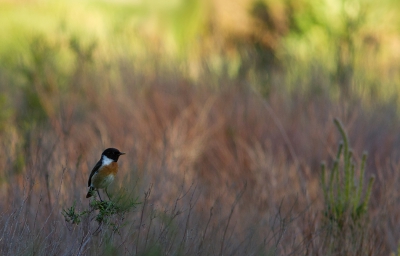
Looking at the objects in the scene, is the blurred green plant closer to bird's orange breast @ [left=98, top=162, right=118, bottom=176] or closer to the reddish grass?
the reddish grass

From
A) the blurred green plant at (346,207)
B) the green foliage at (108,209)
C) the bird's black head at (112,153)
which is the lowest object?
the blurred green plant at (346,207)

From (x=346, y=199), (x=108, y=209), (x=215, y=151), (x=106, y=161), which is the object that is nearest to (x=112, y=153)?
(x=106, y=161)

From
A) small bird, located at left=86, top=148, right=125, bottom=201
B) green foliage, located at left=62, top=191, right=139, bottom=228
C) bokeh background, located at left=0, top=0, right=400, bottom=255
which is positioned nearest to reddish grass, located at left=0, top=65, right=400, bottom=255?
bokeh background, located at left=0, top=0, right=400, bottom=255

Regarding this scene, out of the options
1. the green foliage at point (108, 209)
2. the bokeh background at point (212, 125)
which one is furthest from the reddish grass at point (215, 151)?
the green foliage at point (108, 209)

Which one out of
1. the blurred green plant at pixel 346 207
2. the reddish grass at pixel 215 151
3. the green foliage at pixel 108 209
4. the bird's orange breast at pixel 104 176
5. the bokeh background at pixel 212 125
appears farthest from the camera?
the bokeh background at pixel 212 125

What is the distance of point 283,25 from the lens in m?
13.3

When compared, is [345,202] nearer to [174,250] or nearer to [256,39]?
[174,250]

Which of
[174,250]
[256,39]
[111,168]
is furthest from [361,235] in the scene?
[256,39]

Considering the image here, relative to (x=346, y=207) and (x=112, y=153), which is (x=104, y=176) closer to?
(x=112, y=153)

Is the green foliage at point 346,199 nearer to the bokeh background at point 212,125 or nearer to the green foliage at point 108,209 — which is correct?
the bokeh background at point 212,125

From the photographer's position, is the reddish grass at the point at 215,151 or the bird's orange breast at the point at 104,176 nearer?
the bird's orange breast at the point at 104,176

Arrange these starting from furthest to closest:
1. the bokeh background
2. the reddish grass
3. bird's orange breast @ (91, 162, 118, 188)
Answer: the bokeh background → the reddish grass → bird's orange breast @ (91, 162, 118, 188)

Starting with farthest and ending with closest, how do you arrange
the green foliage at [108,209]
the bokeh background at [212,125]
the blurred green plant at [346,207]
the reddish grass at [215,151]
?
the bokeh background at [212,125], the reddish grass at [215,151], the blurred green plant at [346,207], the green foliage at [108,209]

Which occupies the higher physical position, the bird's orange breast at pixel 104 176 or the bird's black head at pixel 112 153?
the bird's black head at pixel 112 153
